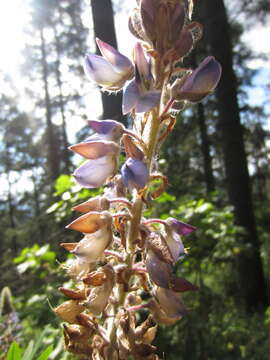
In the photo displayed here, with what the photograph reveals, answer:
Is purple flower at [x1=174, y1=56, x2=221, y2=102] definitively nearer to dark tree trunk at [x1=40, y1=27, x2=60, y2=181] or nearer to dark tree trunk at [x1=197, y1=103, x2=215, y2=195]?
dark tree trunk at [x1=197, y1=103, x2=215, y2=195]

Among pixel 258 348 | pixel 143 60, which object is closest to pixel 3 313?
pixel 143 60

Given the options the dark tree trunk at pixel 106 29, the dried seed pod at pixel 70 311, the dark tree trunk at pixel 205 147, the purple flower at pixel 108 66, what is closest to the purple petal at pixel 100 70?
the purple flower at pixel 108 66

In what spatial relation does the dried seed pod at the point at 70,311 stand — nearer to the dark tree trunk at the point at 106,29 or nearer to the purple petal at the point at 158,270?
the purple petal at the point at 158,270

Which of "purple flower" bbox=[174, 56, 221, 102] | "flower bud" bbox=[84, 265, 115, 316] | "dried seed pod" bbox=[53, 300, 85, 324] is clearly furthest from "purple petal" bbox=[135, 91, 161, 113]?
"dried seed pod" bbox=[53, 300, 85, 324]

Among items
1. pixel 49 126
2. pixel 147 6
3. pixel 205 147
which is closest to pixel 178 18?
pixel 147 6

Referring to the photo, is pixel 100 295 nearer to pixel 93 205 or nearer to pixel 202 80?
pixel 93 205

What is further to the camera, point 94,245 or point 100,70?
point 100,70
